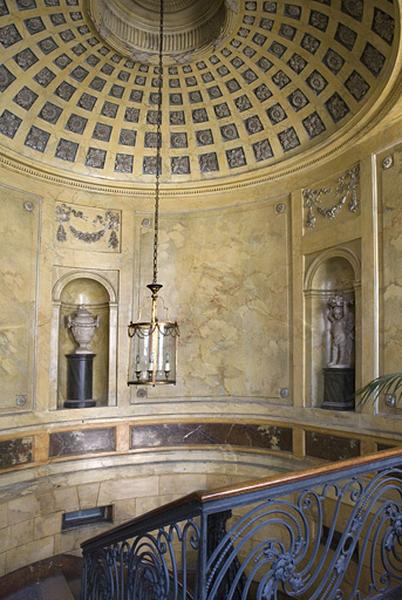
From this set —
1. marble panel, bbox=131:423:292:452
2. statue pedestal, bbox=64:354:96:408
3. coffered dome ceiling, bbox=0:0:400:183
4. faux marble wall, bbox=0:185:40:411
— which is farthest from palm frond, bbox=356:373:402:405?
faux marble wall, bbox=0:185:40:411

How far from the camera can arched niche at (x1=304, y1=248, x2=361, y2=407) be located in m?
7.43

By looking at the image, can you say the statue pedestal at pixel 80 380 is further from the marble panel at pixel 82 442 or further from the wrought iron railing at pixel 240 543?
the wrought iron railing at pixel 240 543

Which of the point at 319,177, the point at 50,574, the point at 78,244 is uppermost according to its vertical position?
the point at 319,177

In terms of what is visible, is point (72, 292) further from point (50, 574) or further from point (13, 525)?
point (50, 574)

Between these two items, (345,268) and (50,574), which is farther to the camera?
(345,268)

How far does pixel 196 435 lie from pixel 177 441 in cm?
36

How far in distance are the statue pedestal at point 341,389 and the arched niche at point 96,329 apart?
3.80 meters

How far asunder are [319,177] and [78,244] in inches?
171

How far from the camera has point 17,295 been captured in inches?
298

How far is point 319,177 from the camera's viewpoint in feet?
24.9

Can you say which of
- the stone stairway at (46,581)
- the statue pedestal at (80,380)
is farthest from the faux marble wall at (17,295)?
the stone stairway at (46,581)

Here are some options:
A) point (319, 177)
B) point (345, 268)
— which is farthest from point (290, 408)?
point (319, 177)

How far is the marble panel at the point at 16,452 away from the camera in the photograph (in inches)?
275

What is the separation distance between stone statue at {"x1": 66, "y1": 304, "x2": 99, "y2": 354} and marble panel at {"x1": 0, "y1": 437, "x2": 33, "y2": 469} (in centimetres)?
183
